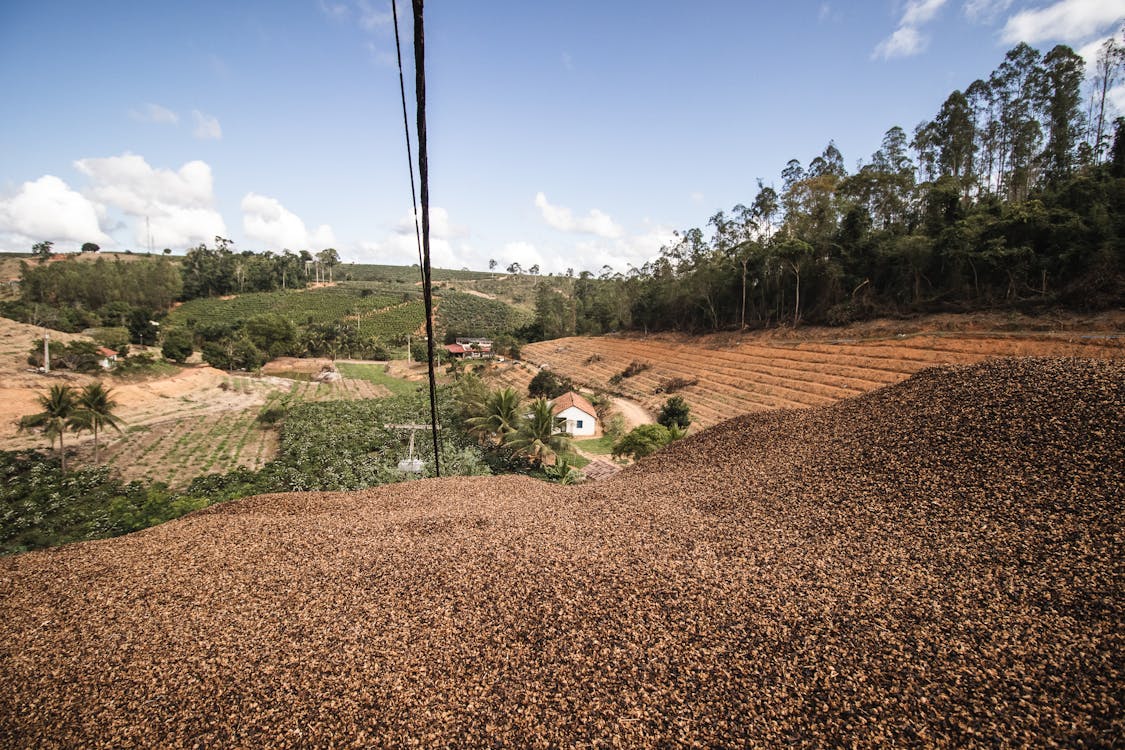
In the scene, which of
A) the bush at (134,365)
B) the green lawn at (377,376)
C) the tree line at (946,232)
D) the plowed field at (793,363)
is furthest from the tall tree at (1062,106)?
the bush at (134,365)

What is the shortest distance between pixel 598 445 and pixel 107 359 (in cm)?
4140

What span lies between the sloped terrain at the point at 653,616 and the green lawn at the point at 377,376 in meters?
36.0

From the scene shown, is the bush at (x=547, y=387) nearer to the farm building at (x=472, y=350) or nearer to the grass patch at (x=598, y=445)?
the grass patch at (x=598, y=445)

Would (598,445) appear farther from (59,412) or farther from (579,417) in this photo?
(59,412)

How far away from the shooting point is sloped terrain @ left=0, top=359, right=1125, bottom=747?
9.80ft

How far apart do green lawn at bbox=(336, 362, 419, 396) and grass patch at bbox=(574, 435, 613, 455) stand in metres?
20.9

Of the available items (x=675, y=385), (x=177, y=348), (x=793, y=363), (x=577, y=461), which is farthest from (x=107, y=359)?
(x=793, y=363)

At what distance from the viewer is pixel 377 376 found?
47.5 meters

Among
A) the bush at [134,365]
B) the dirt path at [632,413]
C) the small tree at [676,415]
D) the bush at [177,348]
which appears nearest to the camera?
the small tree at [676,415]

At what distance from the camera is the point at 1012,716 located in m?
2.76

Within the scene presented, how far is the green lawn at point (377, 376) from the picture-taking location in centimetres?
4203

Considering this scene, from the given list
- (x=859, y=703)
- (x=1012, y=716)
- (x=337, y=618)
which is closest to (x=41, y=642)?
(x=337, y=618)

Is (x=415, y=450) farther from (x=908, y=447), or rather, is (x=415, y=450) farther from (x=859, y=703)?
(x=859, y=703)

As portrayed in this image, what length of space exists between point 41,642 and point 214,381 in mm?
41177
